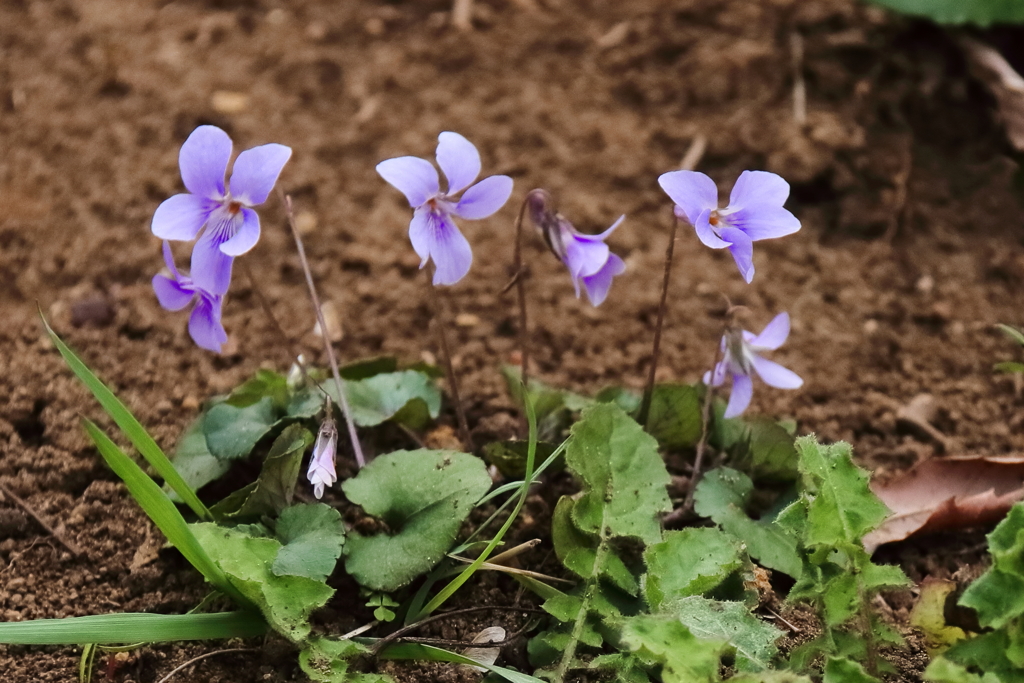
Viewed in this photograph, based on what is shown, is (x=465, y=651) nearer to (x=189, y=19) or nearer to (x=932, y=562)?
(x=932, y=562)

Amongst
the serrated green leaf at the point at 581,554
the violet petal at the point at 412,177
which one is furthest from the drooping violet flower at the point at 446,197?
the serrated green leaf at the point at 581,554

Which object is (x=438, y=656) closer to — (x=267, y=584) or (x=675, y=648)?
(x=267, y=584)

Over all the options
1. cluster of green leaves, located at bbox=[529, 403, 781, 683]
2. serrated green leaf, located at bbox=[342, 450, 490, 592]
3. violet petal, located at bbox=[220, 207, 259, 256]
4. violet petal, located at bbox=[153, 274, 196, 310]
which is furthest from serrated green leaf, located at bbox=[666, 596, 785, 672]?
violet petal, located at bbox=[153, 274, 196, 310]

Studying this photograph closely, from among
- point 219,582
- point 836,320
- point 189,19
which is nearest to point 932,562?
point 836,320

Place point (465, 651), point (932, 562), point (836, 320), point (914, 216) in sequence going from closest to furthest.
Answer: point (465, 651) < point (932, 562) < point (836, 320) < point (914, 216)

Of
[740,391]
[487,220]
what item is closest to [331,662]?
[740,391]

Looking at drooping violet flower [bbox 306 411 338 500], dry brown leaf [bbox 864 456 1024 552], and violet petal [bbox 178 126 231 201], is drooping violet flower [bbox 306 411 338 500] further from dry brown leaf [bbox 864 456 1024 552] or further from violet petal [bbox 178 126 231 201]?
dry brown leaf [bbox 864 456 1024 552]
